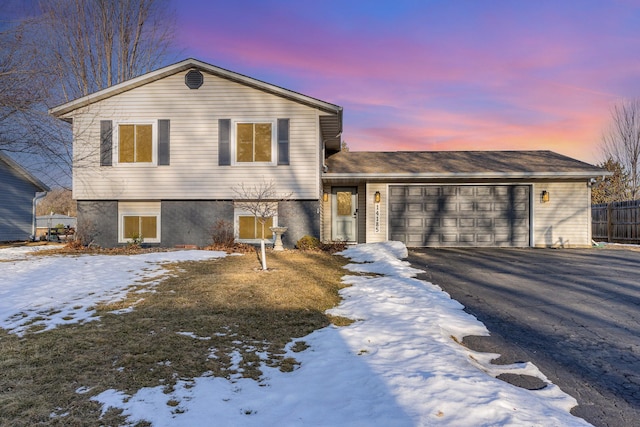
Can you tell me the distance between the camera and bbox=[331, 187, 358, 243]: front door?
45.8 feet

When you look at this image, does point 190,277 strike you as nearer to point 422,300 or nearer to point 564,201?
point 422,300

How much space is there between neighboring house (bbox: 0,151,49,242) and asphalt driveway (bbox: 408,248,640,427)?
1942 centimetres

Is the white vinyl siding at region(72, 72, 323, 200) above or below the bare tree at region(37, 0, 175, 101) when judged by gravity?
below

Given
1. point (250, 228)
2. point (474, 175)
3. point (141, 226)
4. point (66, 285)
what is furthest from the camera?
point (474, 175)

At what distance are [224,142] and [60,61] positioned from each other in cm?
1149

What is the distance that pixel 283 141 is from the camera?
11.3 meters

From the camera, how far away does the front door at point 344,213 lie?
14.0m

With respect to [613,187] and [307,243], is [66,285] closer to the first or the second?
[307,243]

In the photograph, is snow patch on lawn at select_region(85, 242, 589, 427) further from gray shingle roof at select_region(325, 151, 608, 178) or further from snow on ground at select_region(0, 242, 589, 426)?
gray shingle roof at select_region(325, 151, 608, 178)

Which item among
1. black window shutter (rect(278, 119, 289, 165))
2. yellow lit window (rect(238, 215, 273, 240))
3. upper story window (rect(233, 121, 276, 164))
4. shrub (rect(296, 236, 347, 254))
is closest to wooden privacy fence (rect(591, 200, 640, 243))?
shrub (rect(296, 236, 347, 254))

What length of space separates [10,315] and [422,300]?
550 cm

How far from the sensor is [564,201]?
12.9 m

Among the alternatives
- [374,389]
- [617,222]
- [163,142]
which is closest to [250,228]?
[163,142]

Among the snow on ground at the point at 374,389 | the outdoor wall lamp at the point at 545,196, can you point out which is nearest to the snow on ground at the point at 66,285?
the snow on ground at the point at 374,389
